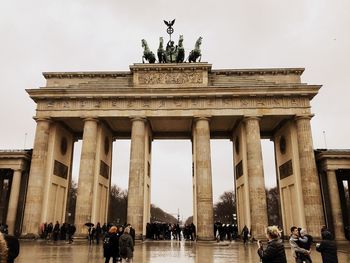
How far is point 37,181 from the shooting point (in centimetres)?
3083

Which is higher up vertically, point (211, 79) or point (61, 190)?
point (211, 79)

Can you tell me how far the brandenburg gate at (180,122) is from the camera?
29750 mm

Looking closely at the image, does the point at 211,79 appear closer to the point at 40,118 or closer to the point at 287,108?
the point at 287,108

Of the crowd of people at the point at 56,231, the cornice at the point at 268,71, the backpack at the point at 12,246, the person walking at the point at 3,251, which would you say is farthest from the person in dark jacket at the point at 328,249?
the cornice at the point at 268,71

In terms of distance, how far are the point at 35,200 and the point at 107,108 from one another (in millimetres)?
10735

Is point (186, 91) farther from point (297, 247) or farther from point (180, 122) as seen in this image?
point (297, 247)

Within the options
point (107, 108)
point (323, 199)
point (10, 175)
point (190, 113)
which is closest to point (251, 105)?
point (190, 113)

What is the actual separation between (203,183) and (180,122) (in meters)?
8.11

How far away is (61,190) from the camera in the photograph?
35.2m

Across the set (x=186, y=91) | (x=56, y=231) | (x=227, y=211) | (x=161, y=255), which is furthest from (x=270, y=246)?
(x=227, y=211)

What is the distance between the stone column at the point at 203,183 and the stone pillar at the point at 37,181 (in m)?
14.5

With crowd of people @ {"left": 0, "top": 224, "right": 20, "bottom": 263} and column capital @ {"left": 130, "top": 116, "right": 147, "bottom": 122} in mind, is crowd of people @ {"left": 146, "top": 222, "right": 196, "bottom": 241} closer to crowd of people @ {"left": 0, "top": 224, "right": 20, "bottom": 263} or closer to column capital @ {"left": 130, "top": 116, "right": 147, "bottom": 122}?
column capital @ {"left": 130, "top": 116, "right": 147, "bottom": 122}

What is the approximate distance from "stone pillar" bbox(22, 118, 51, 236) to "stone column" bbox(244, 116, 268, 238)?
758 inches

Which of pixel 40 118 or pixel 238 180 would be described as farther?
pixel 238 180
